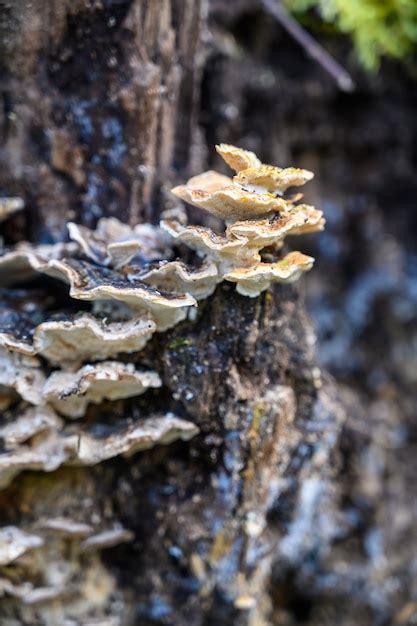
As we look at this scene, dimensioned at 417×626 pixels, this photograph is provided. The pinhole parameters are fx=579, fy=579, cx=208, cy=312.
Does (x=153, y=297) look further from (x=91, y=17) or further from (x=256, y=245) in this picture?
(x=91, y=17)

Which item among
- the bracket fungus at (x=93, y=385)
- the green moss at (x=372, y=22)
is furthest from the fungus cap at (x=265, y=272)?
the green moss at (x=372, y=22)

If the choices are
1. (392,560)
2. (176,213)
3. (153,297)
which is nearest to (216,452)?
(153,297)

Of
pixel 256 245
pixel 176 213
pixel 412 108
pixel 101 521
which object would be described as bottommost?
pixel 101 521

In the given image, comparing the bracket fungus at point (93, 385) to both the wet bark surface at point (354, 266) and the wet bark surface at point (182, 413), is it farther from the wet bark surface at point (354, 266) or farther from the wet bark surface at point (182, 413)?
the wet bark surface at point (354, 266)

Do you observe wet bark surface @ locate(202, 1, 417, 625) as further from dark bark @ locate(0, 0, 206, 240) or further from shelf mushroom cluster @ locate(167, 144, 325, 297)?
shelf mushroom cluster @ locate(167, 144, 325, 297)

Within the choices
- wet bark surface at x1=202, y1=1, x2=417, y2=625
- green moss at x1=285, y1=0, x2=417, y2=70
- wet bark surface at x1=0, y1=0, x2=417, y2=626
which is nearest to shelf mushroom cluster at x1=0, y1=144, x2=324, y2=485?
wet bark surface at x1=0, y1=0, x2=417, y2=626
